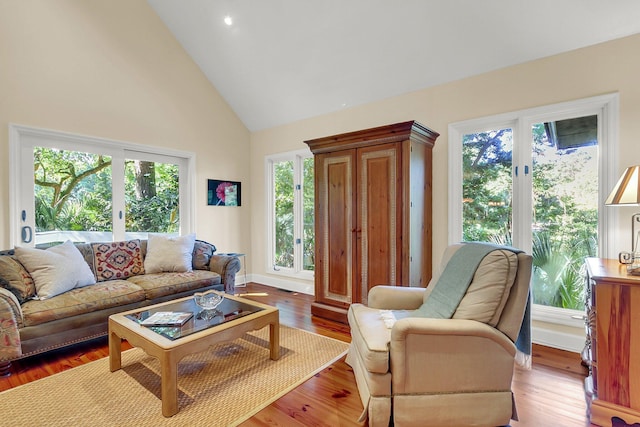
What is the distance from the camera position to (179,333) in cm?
191

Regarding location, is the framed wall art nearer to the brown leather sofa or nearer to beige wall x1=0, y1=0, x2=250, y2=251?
beige wall x1=0, y1=0, x2=250, y2=251

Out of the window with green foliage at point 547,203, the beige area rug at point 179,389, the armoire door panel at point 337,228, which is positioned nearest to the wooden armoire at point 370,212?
the armoire door panel at point 337,228

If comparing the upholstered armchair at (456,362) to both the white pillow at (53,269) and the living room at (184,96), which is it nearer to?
the living room at (184,96)

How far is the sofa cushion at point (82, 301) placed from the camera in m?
2.29

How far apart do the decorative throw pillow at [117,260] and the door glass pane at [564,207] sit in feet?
12.9

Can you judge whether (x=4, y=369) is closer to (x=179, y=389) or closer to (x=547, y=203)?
(x=179, y=389)

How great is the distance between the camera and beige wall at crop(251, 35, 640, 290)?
232 cm

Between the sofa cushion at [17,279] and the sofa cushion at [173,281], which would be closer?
the sofa cushion at [17,279]

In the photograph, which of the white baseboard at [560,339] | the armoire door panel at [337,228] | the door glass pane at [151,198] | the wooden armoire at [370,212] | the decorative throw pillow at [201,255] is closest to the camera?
the white baseboard at [560,339]

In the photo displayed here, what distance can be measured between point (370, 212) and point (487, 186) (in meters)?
1.14

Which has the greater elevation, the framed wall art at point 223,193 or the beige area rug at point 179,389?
the framed wall art at point 223,193

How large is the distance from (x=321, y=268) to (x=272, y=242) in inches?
62.8

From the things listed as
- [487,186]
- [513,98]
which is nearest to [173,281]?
[487,186]

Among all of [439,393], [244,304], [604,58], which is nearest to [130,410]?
[244,304]
